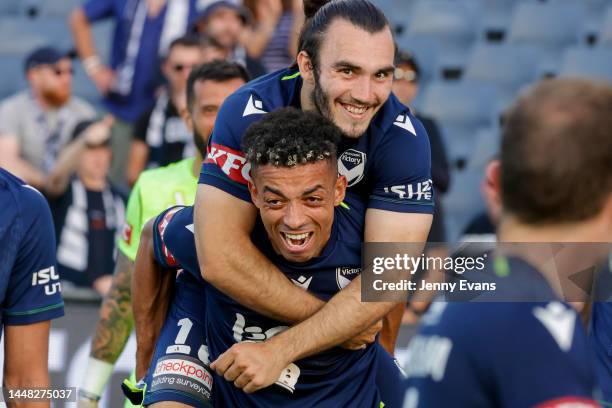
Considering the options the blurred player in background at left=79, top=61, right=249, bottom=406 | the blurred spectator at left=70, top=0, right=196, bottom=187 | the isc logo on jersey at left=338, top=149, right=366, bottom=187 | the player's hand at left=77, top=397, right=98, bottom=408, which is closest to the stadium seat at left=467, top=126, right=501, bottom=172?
the blurred spectator at left=70, top=0, right=196, bottom=187

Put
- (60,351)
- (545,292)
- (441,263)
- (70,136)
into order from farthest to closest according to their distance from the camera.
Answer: (70,136)
(60,351)
(441,263)
(545,292)

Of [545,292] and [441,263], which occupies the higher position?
[545,292]

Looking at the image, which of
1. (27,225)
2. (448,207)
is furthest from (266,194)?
(448,207)

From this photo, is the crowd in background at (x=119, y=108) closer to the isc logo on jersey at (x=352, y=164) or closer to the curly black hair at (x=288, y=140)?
the isc logo on jersey at (x=352, y=164)

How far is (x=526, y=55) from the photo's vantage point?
10.6m

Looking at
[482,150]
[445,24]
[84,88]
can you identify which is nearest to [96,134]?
[84,88]

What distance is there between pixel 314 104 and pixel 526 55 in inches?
271

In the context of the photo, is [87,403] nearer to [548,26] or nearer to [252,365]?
[252,365]

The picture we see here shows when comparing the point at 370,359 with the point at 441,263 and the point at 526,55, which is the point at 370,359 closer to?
the point at 441,263

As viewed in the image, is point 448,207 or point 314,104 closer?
point 314,104

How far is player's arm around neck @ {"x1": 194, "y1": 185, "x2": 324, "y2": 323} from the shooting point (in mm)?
3873

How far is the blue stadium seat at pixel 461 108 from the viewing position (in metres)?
10.4

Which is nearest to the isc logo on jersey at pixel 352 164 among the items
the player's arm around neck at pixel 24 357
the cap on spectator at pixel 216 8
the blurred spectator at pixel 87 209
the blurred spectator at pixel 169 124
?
the player's arm around neck at pixel 24 357

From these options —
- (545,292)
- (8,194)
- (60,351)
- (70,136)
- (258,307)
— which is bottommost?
(60,351)
